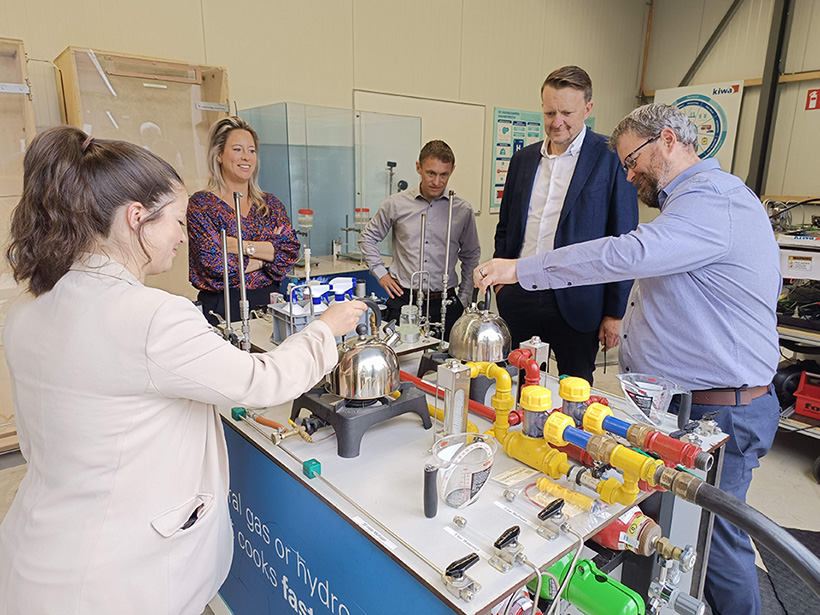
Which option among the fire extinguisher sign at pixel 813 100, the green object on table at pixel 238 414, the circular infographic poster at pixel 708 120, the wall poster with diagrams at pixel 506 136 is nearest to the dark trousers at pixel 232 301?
the green object on table at pixel 238 414

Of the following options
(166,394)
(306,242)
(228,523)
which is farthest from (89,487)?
(306,242)

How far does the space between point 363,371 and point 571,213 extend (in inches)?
48.1

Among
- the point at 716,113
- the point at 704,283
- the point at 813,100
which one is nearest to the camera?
the point at 704,283

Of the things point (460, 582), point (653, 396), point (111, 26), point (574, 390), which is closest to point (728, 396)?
point (653, 396)

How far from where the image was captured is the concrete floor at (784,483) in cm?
226

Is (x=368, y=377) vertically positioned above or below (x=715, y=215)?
below

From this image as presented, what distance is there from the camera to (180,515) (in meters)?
0.94

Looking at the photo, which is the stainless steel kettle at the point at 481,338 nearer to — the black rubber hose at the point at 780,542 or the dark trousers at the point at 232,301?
the black rubber hose at the point at 780,542

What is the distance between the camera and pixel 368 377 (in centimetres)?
114

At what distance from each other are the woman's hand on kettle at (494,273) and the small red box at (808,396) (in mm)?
2141

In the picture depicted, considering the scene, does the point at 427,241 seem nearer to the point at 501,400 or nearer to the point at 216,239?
the point at 216,239

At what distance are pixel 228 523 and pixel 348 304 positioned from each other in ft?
1.66

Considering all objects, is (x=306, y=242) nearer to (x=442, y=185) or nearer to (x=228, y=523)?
(x=442, y=185)

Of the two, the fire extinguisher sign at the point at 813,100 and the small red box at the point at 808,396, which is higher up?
the fire extinguisher sign at the point at 813,100
